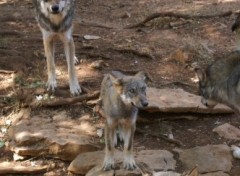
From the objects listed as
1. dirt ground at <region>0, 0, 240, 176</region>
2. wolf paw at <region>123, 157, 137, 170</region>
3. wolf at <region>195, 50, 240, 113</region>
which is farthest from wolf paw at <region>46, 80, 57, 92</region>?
wolf at <region>195, 50, 240, 113</region>

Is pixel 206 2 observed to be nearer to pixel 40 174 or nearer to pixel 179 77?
pixel 179 77

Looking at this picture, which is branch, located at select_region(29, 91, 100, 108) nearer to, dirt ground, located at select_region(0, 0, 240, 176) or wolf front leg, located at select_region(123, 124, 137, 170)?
dirt ground, located at select_region(0, 0, 240, 176)

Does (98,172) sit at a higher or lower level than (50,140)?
lower

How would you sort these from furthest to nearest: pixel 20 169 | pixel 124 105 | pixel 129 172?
pixel 20 169 → pixel 129 172 → pixel 124 105

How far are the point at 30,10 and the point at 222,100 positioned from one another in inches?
301

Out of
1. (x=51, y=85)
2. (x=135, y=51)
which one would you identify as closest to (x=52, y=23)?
(x=51, y=85)

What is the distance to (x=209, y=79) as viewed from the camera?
613 centimetres

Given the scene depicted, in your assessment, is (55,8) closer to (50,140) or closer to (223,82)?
(50,140)

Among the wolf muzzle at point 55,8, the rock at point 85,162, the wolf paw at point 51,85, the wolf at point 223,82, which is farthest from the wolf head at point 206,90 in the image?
the wolf paw at point 51,85

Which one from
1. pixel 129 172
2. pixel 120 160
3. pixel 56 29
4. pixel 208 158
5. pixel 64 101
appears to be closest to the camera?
pixel 129 172

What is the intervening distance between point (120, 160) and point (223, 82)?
1668mm

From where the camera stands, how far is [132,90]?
5.02 metres

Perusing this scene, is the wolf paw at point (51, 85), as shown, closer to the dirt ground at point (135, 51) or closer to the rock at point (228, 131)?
the dirt ground at point (135, 51)

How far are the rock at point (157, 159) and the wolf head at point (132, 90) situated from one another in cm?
101
